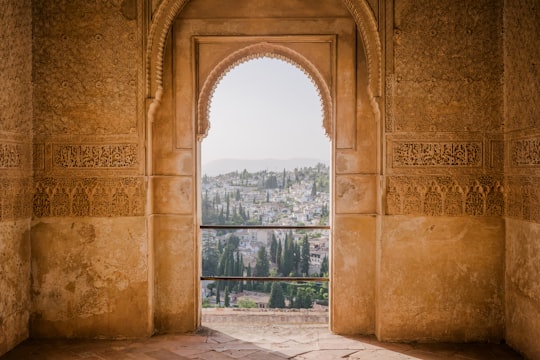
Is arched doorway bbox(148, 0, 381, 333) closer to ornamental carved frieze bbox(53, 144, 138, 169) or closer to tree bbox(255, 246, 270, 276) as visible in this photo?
ornamental carved frieze bbox(53, 144, 138, 169)

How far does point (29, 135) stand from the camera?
433 cm

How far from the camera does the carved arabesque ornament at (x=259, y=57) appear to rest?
464 centimetres

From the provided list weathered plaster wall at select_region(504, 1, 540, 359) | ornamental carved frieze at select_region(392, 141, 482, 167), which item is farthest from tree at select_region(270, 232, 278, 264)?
weathered plaster wall at select_region(504, 1, 540, 359)

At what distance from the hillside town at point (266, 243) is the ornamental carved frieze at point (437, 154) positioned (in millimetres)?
1320

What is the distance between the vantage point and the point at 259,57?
471 cm

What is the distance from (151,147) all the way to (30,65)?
53.2 inches

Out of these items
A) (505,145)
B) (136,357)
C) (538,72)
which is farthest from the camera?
(505,145)

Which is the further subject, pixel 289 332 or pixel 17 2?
pixel 289 332

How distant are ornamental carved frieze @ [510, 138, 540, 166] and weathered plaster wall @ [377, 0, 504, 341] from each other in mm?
194

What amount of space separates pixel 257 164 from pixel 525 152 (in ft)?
11.1

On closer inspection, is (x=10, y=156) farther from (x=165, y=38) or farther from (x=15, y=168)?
(x=165, y=38)

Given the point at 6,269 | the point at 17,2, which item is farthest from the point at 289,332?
the point at 17,2

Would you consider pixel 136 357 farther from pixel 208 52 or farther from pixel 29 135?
pixel 208 52

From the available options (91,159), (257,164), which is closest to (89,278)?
(91,159)
